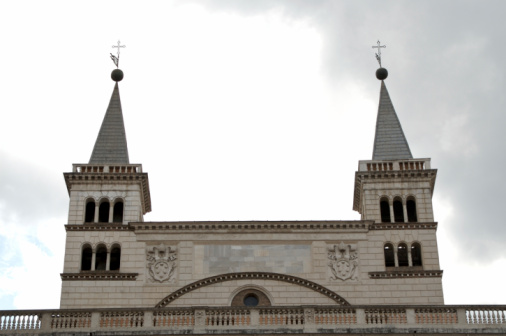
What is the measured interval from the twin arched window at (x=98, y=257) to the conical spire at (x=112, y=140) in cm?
519

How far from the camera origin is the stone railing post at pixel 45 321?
30.8 meters

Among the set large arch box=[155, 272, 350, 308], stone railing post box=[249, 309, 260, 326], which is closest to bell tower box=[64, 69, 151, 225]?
large arch box=[155, 272, 350, 308]

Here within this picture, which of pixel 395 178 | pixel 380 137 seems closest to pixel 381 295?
pixel 395 178

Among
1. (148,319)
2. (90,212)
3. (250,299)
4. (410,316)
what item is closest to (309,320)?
(410,316)

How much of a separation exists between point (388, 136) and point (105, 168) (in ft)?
50.2

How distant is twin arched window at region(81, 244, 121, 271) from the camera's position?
44094 mm

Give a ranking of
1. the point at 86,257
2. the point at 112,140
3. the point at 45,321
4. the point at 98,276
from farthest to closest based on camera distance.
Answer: the point at 112,140
the point at 86,257
the point at 98,276
the point at 45,321

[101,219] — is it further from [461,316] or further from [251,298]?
[461,316]

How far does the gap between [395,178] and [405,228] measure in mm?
3044

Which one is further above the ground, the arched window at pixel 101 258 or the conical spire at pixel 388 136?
the conical spire at pixel 388 136

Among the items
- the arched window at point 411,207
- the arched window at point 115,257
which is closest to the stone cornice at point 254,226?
the arched window at point 115,257

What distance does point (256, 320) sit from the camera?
30906 mm

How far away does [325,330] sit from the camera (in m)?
30.3

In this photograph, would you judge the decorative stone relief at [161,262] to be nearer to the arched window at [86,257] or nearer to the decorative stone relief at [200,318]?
the arched window at [86,257]
